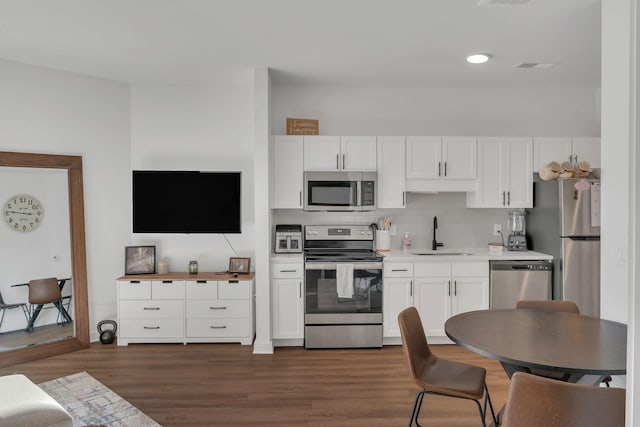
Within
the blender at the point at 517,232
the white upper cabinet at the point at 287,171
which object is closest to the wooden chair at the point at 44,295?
the white upper cabinet at the point at 287,171

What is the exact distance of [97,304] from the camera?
4.67 metres

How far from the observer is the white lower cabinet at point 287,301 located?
14.5 ft

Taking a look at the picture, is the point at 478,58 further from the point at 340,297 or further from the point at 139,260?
the point at 139,260

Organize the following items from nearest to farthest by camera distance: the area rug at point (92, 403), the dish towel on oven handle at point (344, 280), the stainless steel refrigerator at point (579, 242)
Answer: the area rug at point (92, 403) < the stainless steel refrigerator at point (579, 242) < the dish towel on oven handle at point (344, 280)

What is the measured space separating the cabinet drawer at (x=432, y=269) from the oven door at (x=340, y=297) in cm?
39

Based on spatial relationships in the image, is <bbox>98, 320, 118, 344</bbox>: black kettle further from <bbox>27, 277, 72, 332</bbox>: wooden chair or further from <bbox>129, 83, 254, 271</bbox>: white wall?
<bbox>129, 83, 254, 271</bbox>: white wall

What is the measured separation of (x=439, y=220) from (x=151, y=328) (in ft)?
10.8

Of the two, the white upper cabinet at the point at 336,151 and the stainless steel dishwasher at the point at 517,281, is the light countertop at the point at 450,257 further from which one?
the white upper cabinet at the point at 336,151

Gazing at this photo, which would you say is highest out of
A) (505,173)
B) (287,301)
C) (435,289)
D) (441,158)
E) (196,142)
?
(196,142)

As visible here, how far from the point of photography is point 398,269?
14.6 feet

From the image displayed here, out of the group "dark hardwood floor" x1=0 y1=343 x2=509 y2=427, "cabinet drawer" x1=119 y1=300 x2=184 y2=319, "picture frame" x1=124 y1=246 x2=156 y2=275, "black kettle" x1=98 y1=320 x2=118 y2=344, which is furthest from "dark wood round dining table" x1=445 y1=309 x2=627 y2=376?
"black kettle" x1=98 y1=320 x2=118 y2=344

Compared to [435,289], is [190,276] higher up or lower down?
higher up

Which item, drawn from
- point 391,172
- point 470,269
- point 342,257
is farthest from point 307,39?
point 470,269

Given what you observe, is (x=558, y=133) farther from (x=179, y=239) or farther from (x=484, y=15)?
(x=179, y=239)
